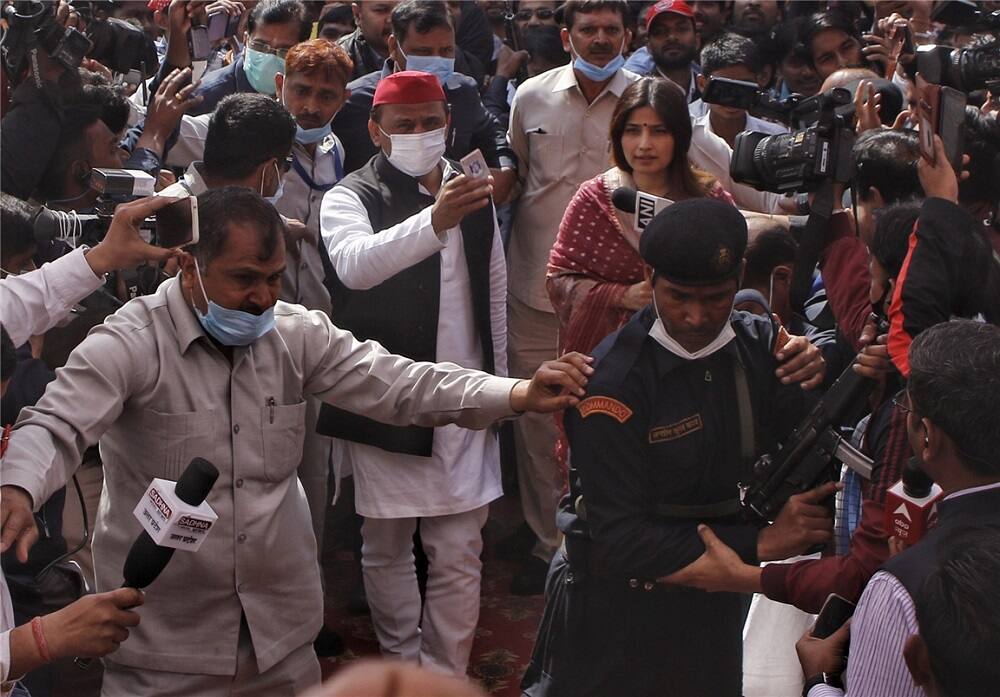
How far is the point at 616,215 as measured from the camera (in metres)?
4.11

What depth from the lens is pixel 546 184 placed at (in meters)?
5.40

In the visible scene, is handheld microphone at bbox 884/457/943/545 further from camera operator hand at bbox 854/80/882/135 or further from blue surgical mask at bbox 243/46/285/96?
blue surgical mask at bbox 243/46/285/96

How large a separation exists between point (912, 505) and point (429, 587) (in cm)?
221

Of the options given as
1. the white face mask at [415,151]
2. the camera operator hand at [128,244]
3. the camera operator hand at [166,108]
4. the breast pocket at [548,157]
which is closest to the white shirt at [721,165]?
the breast pocket at [548,157]

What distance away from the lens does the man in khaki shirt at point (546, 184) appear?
17.4 ft

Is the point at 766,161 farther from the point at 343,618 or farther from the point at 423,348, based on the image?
the point at 343,618

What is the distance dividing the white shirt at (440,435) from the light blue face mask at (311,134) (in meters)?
0.53

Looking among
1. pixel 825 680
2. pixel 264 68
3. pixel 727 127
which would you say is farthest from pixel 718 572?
pixel 264 68

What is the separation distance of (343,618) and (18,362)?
1908 mm

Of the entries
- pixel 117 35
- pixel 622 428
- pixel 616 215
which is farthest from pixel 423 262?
→ pixel 117 35

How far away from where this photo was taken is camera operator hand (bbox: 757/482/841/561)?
280 cm

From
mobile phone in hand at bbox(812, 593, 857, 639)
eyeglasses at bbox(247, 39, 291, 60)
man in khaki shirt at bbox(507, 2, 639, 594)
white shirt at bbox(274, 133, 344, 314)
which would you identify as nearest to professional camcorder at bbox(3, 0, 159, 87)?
eyeglasses at bbox(247, 39, 291, 60)

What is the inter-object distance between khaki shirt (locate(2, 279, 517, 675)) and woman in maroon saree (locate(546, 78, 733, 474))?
0.87m

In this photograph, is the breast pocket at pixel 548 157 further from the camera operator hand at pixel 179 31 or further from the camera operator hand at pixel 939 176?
the camera operator hand at pixel 939 176
